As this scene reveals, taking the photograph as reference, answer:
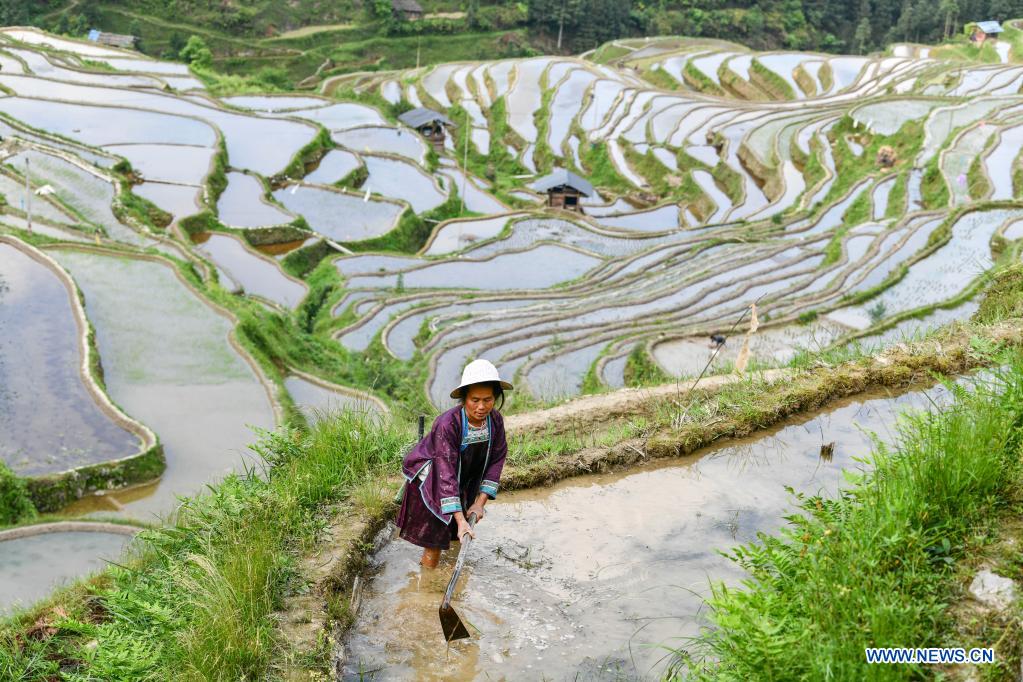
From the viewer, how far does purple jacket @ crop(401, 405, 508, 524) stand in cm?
435

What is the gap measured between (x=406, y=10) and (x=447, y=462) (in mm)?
64031

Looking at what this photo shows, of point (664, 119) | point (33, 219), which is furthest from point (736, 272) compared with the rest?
point (664, 119)

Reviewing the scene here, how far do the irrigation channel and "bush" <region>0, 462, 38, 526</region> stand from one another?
27 centimetres

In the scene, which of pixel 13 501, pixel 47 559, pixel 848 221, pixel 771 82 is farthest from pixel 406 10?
pixel 47 559

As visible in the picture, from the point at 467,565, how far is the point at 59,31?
197ft

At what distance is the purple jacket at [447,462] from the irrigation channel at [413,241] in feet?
8.06

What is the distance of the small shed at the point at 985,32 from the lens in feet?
168

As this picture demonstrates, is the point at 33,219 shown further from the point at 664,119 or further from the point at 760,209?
the point at 664,119

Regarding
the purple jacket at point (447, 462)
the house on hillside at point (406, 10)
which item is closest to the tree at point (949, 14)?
the house on hillside at point (406, 10)

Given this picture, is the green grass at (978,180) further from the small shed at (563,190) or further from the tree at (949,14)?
the tree at (949,14)

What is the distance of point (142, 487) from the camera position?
11.1 meters

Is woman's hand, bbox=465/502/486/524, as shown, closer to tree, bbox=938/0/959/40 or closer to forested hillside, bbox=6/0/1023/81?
forested hillside, bbox=6/0/1023/81

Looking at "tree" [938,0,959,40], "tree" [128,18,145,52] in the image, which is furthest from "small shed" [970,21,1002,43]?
"tree" [128,18,145,52]

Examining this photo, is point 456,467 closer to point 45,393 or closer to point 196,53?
point 45,393
